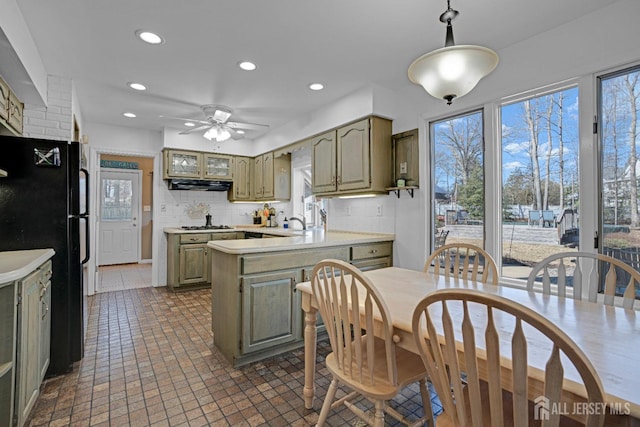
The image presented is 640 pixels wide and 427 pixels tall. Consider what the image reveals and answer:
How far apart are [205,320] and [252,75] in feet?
8.32

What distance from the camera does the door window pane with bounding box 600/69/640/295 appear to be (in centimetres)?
191

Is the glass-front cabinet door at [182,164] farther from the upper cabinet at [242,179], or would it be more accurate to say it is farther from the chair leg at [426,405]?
the chair leg at [426,405]

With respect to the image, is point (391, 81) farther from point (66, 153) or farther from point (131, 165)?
point (131, 165)

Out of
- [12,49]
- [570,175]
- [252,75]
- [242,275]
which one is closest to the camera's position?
[12,49]

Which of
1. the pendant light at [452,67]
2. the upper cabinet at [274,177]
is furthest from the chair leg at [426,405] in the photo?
the upper cabinet at [274,177]

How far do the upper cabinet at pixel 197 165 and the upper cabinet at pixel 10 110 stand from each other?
204 centimetres

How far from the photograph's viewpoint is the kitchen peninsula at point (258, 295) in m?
2.35

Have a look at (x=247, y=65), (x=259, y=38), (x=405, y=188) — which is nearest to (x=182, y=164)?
(x=247, y=65)

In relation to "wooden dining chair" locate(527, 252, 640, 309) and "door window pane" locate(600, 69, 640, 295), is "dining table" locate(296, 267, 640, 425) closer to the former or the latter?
"wooden dining chair" locate(527, 252, 640, 309)

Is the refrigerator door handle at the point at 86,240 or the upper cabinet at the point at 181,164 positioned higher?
the upper cabinet at the point at 181,164

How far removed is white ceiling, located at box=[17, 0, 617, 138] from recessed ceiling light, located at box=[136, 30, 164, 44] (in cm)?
6

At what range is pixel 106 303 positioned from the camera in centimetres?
390

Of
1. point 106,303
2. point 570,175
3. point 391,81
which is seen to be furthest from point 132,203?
point 570,175

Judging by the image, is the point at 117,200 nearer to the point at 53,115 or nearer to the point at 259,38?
the point at 53,115
